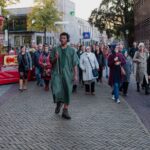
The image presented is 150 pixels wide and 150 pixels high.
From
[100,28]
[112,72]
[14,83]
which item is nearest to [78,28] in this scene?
[100,28]

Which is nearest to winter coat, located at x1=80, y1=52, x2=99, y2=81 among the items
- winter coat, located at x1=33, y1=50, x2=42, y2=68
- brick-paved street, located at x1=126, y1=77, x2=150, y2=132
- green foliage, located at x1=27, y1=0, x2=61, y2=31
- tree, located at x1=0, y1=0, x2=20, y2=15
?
brick-paved street, located at x1=126, y1=77, x2=150, y2=132

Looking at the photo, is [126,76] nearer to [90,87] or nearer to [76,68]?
[90,87]

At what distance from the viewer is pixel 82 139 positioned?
24.7ft

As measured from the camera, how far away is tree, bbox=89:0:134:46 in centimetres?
6756

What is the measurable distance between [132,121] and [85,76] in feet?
16.5

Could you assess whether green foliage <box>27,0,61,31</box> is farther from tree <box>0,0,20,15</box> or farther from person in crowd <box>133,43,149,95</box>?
person in crowd <box>133,43,149,95</box>

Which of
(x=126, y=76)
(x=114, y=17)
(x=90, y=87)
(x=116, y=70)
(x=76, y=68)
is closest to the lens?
(x=76, y=68)

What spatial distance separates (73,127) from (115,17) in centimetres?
6297

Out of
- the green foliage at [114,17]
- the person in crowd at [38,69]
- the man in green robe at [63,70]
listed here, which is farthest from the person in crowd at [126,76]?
the green foliage at [114,17]

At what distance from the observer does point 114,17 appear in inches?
2768

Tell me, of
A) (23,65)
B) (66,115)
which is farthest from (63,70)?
(23,65)

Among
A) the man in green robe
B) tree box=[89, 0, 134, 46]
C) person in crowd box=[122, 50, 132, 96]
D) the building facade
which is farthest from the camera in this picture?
tree box=[89, 0, 134, 46]

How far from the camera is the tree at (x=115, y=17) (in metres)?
67.6

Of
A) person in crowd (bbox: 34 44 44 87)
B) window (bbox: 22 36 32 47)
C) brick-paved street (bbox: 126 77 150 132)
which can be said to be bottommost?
brick-paved street (bbox: 126 77 150 132)
